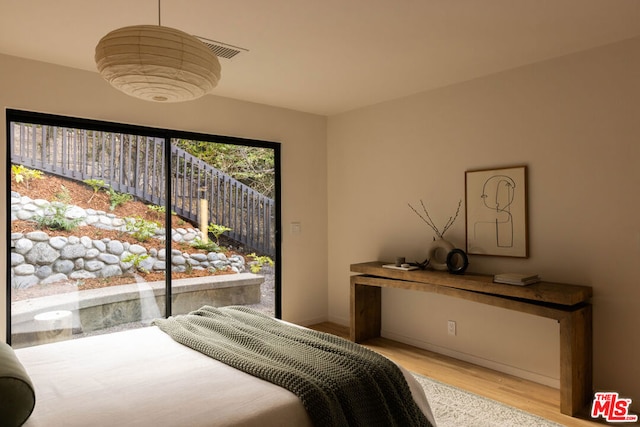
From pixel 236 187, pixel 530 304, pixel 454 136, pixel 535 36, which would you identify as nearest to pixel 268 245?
pixel 236 187

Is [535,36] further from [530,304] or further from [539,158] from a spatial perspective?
[530,304]

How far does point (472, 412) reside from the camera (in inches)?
108

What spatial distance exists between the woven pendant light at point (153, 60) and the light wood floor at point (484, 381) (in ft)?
9.05

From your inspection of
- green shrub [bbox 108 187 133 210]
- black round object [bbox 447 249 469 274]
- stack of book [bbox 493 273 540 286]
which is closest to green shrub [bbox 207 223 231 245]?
green shrub [bbox 108 187 133 210]

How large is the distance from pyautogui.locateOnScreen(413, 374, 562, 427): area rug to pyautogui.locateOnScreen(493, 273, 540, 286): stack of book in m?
0.80

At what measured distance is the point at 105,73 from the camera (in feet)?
5.56

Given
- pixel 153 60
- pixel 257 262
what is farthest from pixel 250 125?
pixel 153 60

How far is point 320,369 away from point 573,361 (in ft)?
5.82

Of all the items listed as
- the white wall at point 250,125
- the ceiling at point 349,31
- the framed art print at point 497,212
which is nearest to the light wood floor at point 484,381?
the framed art print at point 497,212

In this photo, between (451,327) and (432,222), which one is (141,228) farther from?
(451,327)

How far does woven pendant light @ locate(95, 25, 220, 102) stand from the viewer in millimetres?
1591

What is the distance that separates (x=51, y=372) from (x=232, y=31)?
2.07 m

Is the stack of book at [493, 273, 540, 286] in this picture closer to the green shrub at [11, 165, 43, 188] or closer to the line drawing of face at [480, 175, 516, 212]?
the line drawing of face at [480, 175, 516, 212]

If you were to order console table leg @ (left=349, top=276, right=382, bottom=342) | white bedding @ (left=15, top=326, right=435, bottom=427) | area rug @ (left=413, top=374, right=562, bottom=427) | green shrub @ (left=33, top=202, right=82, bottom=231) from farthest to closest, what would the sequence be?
console table leg @ (left=349, top=276, right=382, bottom=342)
green shrub @ (left=33, top=202, right=82, bottom=231)
area rug @ (left=413, top=374, right=562, bottom=427)
white bedding @ (left=15, top=326, right=435, bottom=427)
